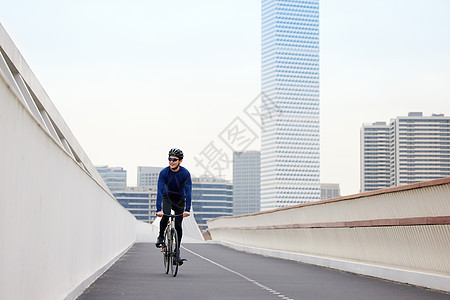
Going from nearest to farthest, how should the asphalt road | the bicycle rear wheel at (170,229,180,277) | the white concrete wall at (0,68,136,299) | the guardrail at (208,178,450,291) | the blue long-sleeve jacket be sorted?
the white concrete wall at (0,68,136,299) < the asphalt road < the guardrail at (208,178,450,291) < the bicycle rear wheel at (170,229,180,277) < the blue long-sleeve jacket

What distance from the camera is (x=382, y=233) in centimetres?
1499

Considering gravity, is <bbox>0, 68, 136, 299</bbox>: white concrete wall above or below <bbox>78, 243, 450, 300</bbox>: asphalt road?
above

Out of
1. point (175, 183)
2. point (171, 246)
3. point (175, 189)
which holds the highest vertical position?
point (175, 183)

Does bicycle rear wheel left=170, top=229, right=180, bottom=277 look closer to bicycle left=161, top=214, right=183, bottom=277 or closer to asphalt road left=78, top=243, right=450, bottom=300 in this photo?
bicycle left=161, top=214, right=183, bottom=277

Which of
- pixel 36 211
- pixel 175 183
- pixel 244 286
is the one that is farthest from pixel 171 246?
pixel 36 211

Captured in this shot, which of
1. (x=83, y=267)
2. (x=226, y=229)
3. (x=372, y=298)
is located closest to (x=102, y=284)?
(x=83, y=267)

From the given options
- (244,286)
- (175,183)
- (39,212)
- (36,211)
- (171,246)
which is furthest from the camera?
(171,246)

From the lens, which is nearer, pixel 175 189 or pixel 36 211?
pixel 36 211

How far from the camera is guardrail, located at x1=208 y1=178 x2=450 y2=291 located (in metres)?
12.1

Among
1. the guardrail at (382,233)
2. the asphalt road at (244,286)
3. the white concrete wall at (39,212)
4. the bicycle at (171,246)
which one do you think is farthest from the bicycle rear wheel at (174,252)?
the guardrail at (382,233)

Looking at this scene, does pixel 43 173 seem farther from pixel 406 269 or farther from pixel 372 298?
pixel 406 269

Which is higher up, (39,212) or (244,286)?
(39,212)

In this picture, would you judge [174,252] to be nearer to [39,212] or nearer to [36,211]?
[39,212]

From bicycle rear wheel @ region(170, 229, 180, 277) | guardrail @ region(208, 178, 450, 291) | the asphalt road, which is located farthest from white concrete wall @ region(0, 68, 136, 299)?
guardrail @ region(208, 178, 450, 291)
